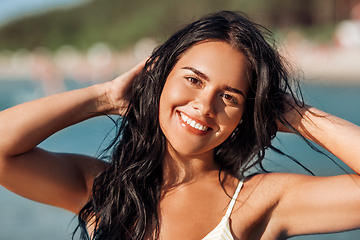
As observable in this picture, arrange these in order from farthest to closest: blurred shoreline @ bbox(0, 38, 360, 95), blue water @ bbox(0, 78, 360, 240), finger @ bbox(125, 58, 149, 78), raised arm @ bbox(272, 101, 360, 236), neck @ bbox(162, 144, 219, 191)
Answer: blurred shoreline @ bbox(0, 38, 360, 95), blue water @ bbox(0, 78, 360, 240), finger @ bbox(125, 58, 149, 78), neck @ bbox(162, 144, 219, 191), raised arm @ bbox(272, 101, 360, 236)

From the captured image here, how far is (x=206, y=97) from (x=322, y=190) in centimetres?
66

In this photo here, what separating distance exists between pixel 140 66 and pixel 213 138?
2.12 ft

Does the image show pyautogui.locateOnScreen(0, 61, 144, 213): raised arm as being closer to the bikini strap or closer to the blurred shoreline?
the bikini strap

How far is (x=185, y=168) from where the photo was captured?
2027 millimetres

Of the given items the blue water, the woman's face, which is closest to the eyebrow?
the woman's face

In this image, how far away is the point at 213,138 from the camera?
5.91ft

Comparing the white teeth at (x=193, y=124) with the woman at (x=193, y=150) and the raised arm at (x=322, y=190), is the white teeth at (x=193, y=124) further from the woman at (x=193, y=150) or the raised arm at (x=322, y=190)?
the raised arm at (x=322, y=190)

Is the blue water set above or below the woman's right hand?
below

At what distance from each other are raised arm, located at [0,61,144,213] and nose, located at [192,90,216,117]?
0.51 meters

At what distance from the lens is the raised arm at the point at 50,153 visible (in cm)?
179

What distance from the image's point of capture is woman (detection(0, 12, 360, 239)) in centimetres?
177

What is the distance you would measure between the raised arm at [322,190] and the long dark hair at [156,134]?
0.18m

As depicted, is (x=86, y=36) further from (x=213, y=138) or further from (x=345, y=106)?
(x=213, y=138)

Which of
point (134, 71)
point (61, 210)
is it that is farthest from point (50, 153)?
point (61, 210)
